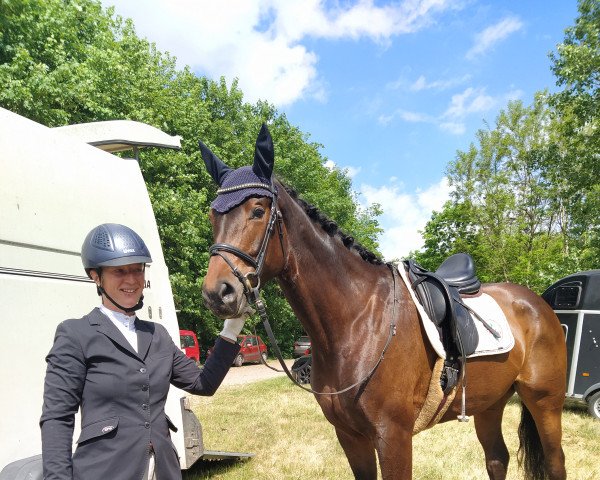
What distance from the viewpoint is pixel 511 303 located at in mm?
4148

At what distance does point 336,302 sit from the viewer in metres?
2.89

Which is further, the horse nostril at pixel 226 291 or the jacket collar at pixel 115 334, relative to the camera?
the horse nostril at pixel 226 291

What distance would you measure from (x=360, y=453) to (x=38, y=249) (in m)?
2.45

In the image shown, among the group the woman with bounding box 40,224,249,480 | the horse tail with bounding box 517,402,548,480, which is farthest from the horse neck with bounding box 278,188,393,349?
the horse tail with bounding box 517,402,548,480

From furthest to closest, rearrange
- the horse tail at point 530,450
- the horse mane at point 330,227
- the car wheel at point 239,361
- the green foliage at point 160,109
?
the car wheel at point 239,361, the green foliage at point 160,109, the horse tail at point 530,450, the horse mane at point 330,227

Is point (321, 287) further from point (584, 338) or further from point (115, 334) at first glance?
point (584, 338)

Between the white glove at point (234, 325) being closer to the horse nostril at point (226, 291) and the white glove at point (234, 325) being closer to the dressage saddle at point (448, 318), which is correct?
the horse nostril at point (226, 291)

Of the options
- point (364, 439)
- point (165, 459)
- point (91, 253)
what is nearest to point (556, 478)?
point (364, 439)

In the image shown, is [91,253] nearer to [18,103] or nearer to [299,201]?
[299,201]

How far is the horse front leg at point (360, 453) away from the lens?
121 inches

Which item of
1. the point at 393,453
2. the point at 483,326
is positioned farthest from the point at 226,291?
the point at 483,326

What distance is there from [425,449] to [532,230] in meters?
23.2

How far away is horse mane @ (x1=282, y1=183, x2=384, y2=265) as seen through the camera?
9.75 ft

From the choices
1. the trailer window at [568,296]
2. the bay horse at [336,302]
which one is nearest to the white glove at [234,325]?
the bay horse at [336,302]
